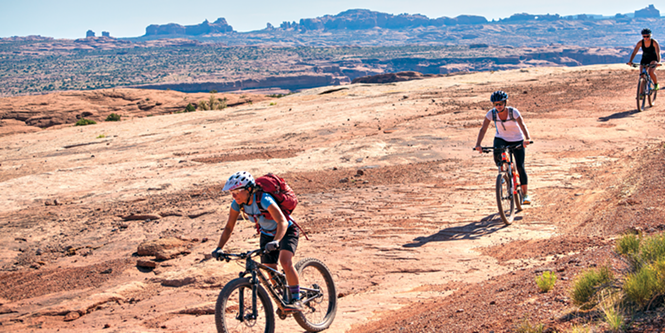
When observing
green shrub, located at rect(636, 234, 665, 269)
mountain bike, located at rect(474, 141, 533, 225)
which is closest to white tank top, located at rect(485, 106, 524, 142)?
mountain bike, located at rect(474, 141, 533, 225)

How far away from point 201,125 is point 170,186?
35.6ft

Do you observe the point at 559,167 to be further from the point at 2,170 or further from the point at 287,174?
the point at 2,170

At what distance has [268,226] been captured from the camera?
495cm

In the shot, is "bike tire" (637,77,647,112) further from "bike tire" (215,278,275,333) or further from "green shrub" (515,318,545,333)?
"bike tire" (215,278,275,333)

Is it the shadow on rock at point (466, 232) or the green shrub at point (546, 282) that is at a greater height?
the green shrub at point (546, 282)

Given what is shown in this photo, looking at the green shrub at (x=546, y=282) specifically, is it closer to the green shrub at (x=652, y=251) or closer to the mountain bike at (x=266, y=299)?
the green shrub at (x=652, y=251)

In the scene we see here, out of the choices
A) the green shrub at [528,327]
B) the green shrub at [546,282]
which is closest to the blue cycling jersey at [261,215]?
the green shrub at [528,327]

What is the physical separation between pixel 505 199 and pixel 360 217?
2739mm

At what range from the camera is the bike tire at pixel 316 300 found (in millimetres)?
5172

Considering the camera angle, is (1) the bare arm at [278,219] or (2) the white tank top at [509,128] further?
(2) the white tank top at [509,128]

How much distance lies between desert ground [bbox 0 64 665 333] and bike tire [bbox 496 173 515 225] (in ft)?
0.74

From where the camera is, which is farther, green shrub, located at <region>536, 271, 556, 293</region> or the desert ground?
the desert ground

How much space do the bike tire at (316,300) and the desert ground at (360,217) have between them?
10.6 inches

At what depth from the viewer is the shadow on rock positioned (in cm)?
793
